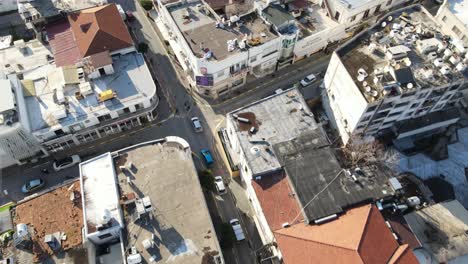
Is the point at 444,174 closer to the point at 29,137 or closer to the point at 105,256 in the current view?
the point at 105,256

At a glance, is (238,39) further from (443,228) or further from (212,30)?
(443,228)

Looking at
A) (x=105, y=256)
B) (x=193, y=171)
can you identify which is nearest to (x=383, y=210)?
(x=193, y=171)

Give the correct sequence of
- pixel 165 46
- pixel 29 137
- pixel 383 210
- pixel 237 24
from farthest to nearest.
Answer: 1. pixel 165 46
2. pixel 237 24
3. pixel 29 137
4. pixel 383 210

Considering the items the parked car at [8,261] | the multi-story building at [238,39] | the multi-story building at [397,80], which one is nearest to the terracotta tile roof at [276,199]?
the multi-story building at [397,80]

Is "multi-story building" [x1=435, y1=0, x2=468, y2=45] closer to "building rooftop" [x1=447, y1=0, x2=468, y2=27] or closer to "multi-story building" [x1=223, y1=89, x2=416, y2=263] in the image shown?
"building rooftop" [x1=447, y1=0, x2=468, y2=27]

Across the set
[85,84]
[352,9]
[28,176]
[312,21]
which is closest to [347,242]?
[312,21]

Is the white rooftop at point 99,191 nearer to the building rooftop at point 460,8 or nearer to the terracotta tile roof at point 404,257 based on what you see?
the terracotta tile roof at point 404,257

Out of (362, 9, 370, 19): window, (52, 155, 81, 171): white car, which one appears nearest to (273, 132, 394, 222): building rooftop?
(52, 155, 81, 171): white car
